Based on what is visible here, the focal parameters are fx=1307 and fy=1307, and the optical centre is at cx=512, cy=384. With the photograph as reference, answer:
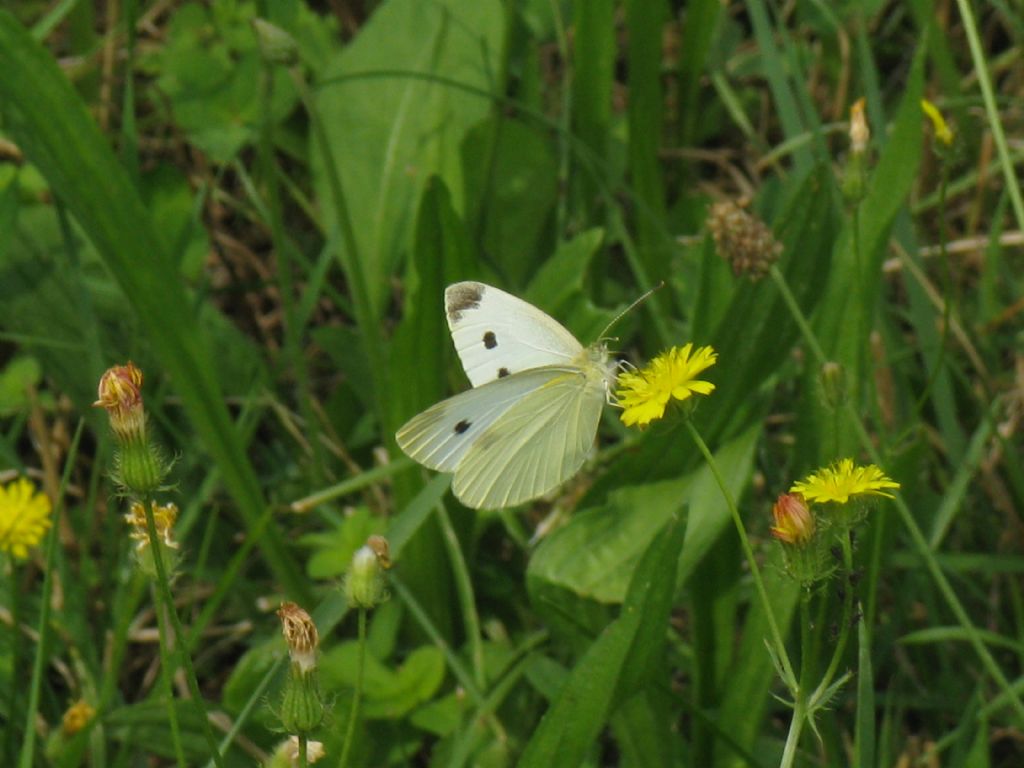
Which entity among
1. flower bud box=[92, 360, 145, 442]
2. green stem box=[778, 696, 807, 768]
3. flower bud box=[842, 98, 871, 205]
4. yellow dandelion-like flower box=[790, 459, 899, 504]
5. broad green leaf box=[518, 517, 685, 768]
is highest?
flower bud box=[92, 360, 145, 442]

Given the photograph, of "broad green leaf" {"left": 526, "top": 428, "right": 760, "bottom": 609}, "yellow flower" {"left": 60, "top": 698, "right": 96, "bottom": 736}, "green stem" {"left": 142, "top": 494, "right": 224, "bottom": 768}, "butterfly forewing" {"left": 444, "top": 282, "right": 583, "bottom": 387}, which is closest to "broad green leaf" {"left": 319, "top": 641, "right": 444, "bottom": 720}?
"broad green leaf" {"left": 526, "top": 428, "right": 760, "bottom": 609}

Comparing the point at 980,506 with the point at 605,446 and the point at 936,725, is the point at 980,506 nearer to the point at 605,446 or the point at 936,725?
the point at 936,725

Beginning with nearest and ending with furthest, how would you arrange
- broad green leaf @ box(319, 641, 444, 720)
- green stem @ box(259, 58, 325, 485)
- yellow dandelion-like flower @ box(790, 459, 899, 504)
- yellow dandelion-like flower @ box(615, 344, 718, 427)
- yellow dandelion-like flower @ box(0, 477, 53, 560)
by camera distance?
yellow dandelion-like flower @ box(790, 459, 899, 504), yellow dandelion-like flower @ box(615, 344, 718, 427), yellow dandelion-like flower @ box(0, 477, 53, 560), broad green leaf @ box(319, 641, 444, 720), green stem @ box(259, 58, 325, 485)

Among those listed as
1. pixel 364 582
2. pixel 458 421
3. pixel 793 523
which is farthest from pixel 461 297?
pixel 793 523

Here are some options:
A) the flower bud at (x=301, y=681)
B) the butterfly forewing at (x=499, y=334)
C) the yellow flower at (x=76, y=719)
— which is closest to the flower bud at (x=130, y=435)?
the flower bud at (x=301, y=681)

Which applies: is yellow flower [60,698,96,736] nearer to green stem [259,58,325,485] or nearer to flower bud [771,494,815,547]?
green stem [259,58,325,485]

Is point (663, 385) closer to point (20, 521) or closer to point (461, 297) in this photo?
point (461, 297)

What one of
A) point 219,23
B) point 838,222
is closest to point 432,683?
point 838,222

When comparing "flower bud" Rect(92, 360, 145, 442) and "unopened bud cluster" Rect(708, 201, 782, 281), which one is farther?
"unopened bud cluster" Rect(708, 201, 782, 281)
